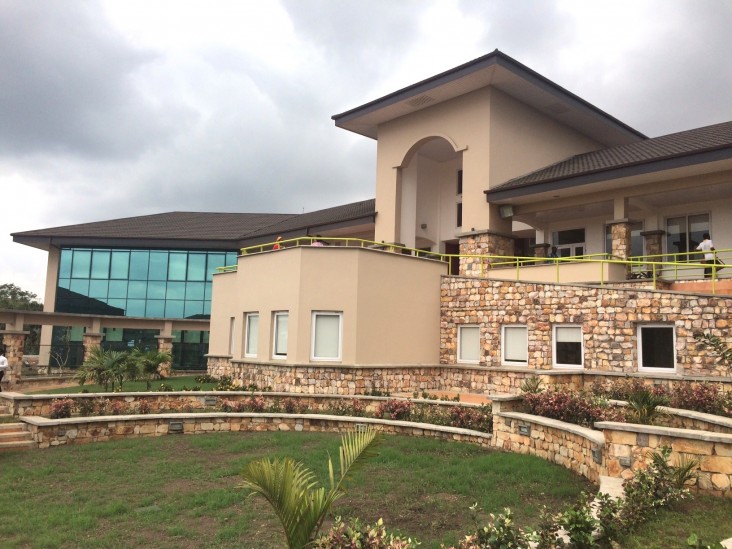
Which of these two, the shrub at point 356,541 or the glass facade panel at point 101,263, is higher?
the glass facade panel at point 101,263

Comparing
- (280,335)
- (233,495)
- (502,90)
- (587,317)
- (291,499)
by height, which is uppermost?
(502,90)

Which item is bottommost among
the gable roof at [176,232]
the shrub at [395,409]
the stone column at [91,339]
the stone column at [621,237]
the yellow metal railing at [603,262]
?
the shrub at [395,409]

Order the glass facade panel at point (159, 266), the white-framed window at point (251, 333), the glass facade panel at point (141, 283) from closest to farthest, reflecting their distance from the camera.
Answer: the white-framed window at point (251, 333), the glass facade panel at point (141, 283), the glass facade panel at point (159, 266)

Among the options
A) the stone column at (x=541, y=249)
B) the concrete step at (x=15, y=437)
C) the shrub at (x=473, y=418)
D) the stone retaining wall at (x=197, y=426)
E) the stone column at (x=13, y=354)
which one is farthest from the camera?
the stone column at (x=541, y=249)

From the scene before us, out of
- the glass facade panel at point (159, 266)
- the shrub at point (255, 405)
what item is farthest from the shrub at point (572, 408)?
the glass facade panel at point (159, 266)

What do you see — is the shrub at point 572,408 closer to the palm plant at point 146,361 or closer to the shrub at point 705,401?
the shrub at point 705,401

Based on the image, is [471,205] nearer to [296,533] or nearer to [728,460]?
[728,460]

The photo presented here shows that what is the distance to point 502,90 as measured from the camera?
80.5 feet

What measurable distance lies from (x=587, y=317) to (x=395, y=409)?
6.52m

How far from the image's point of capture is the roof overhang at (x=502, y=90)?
2292 cm

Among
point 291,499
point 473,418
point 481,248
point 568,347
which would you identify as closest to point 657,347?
point 568,347

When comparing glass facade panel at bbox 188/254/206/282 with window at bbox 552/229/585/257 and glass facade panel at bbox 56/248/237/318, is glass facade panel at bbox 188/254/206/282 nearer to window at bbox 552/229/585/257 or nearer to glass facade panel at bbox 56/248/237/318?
glass facade panel at bbox 56/248/237/318

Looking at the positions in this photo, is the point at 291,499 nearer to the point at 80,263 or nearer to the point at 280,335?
the point at 280,335

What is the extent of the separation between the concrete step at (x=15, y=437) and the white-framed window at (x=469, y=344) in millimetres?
12544
